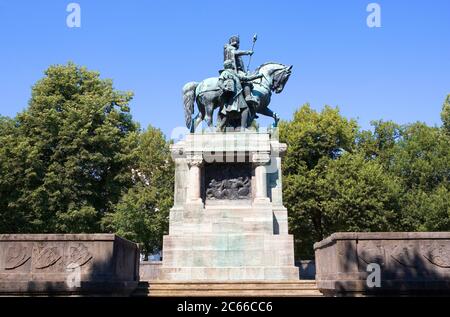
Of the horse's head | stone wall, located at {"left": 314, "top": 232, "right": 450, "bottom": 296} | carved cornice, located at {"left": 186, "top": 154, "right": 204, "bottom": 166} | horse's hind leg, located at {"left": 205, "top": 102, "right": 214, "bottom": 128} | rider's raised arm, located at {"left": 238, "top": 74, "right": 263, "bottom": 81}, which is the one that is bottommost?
stone wall, located at {"left": 314, "top": 232, "right": 450, "bottom": 296}

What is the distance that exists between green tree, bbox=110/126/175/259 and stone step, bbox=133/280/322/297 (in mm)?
18701

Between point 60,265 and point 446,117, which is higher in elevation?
point 446,117

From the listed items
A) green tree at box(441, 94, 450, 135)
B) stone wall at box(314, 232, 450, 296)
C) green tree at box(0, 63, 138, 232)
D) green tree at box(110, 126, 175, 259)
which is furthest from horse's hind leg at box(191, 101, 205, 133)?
green tree at box(441, 94, 450, 135)

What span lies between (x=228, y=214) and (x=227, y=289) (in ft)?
16.3

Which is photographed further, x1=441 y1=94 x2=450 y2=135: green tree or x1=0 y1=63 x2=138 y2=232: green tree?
x1=441 y1=94 x2=450 y2=135: green tree

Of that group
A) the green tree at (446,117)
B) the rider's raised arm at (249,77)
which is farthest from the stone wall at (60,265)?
the green tree at (446,117)

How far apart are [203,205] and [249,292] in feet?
19.2

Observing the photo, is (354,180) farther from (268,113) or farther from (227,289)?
(227,289)

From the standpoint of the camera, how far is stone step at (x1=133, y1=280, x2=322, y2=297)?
45.0 feet

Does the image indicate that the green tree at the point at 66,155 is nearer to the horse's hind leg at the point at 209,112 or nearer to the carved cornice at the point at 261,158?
the horse's hind leg at the point at 209,112

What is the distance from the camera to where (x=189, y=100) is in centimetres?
2166

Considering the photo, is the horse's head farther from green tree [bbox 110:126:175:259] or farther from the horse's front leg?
Answer: green tree [bbox 110:126:175:259]

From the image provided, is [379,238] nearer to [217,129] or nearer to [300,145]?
[217,129]

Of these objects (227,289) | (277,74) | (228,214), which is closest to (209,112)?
(277,74)
